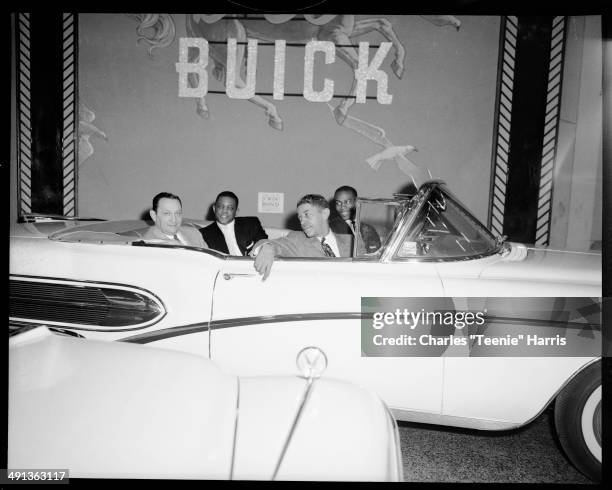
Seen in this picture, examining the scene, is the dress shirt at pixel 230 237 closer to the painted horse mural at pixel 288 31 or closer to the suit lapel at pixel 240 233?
the suit lapel at pixel 240 233

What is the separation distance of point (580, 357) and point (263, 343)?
132 cm

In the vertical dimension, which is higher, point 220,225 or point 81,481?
point 220,225

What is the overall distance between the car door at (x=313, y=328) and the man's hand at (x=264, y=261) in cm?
3

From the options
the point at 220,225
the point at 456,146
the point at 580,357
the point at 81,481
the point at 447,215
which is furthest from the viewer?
the point at 456,146

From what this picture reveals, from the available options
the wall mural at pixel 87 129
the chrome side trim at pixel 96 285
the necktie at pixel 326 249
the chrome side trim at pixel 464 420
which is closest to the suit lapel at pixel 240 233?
the necktie at pixel 326 249

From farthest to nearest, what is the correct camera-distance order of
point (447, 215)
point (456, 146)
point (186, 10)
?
point (456, 146) < point (186, 10) < point (447, 215)

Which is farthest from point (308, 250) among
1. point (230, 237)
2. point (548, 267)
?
point (548, 267)

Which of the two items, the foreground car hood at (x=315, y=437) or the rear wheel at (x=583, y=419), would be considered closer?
the foreground car hood at (x=315, y=437)

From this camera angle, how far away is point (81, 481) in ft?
4.35

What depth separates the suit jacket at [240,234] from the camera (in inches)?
122

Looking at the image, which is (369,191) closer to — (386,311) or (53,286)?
(386,311)

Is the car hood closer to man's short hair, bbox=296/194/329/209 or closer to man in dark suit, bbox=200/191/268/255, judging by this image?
man's short hair, bbox=296/194/329/209

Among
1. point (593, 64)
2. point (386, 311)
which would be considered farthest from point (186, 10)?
point (593, 64)

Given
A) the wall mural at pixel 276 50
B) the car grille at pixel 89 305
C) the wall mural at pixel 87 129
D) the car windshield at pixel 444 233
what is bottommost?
the car grille at pixel 89 305
